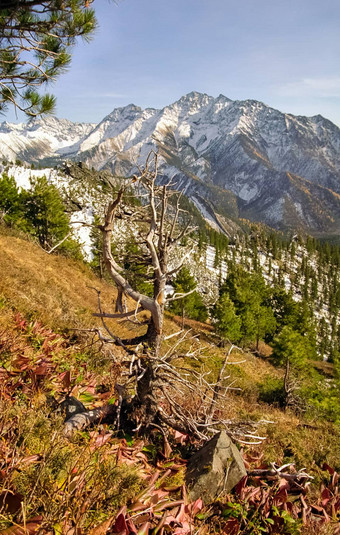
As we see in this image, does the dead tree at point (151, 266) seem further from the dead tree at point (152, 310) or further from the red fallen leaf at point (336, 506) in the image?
the red fallen leaf at point (336, 506)

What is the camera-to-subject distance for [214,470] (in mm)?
4102

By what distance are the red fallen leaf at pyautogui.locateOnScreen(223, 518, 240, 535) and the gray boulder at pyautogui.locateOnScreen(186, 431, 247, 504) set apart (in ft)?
1.38

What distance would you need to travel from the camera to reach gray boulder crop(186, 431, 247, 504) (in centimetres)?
405

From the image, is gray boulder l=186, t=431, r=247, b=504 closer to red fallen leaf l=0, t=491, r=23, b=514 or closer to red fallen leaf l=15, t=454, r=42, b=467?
red fallen leaf l=15, t=454, r=42, b=467

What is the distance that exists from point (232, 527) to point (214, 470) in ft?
2.06

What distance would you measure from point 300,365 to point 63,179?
108m

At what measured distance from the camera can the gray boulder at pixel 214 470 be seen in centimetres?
405

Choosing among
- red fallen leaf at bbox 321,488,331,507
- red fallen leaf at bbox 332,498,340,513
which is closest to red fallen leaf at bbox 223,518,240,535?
red fallen leaf at bbox 321,488,331,507

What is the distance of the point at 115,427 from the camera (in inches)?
191

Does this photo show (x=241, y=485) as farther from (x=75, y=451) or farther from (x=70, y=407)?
(x=70, y=407)

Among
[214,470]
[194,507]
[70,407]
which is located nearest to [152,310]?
[70,407]

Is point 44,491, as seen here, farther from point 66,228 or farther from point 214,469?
point 66,228

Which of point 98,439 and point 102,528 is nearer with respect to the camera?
point 102,528

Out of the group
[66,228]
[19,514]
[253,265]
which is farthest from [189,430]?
[253,265]
